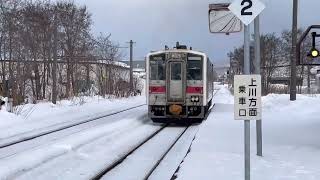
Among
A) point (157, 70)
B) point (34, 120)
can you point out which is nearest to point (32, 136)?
point (34, 120)

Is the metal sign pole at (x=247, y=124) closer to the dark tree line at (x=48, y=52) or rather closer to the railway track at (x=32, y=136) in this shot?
the railway track at (x=32, y=136)

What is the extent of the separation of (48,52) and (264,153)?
27166 mm

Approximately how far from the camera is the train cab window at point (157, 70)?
24.3 metres

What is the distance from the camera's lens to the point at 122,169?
11.7 metres

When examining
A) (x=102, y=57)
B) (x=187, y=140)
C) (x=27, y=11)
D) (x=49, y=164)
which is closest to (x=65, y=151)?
(x=49, y=164)

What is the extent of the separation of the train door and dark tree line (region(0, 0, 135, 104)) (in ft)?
28.0

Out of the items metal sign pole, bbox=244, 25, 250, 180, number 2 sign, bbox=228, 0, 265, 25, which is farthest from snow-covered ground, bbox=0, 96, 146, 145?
number 2 sign, bbox=228, 0, 265, 25

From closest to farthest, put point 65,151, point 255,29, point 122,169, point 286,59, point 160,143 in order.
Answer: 1. point 122,169
2. point 255,29
3. point 65,151
4. point 160,143
5. point 286,59

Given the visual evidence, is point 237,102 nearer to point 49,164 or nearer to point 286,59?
point 49,164

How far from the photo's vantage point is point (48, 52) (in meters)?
38.1

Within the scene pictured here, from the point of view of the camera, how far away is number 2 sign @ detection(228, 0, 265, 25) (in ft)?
28.2

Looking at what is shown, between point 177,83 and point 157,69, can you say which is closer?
point 177,83

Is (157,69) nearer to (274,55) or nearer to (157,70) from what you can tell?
(157,70)

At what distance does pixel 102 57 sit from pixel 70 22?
7.58m
